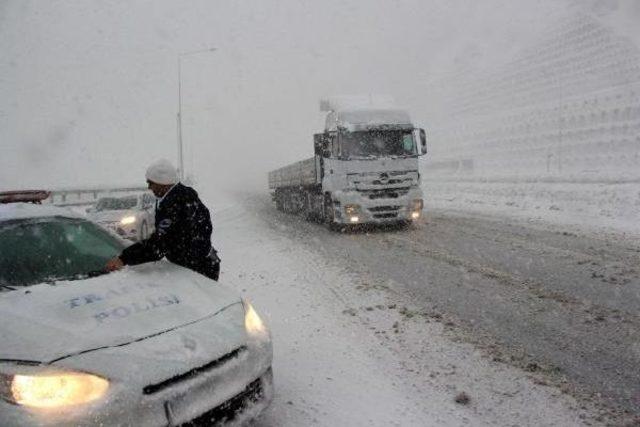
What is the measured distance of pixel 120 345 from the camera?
2.70 meters

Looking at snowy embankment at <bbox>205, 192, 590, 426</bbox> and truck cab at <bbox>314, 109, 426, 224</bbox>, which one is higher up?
truck cab at <bbox>314, 109, 426, 224</bbox>

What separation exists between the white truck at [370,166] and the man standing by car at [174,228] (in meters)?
8.74

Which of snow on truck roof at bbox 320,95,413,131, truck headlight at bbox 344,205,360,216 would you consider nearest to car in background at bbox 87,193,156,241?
truck headlight at bbox 344,205,360,216

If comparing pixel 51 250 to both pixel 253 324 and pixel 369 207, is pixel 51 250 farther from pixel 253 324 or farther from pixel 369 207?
pixel 369 207

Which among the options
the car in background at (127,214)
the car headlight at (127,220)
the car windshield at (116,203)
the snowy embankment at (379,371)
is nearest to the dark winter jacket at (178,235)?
the snowy embankment at (379,371)

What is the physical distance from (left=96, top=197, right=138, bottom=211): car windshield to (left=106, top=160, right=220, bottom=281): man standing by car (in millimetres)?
12657

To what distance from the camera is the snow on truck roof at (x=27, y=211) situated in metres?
3.97

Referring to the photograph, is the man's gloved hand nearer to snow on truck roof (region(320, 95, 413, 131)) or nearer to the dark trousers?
the dark trousers

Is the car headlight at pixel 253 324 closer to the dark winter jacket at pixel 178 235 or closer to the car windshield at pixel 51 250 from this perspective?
the dark winter jacket at pixel 178 235

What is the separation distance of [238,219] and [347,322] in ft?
46.9

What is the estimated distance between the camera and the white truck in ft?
42.0

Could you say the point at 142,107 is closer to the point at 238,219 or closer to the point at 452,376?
the point at 238,219

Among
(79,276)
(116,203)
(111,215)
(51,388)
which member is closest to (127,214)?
(111,215)

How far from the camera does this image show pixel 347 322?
5.74 m
